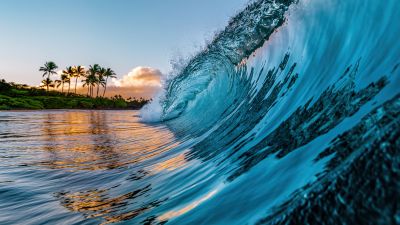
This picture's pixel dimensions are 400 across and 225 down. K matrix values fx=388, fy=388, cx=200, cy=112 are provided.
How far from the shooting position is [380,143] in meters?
0.98

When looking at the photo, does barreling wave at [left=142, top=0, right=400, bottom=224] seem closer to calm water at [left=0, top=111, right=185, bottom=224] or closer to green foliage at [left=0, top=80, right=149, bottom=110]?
calm water at [left=0, top=111, right=185, bottom=224]

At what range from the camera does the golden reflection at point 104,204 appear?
6.66ft

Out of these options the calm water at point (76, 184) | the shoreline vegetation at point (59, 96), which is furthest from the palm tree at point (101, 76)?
the calm water at point (76, 184)

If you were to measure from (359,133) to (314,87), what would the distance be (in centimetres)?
160

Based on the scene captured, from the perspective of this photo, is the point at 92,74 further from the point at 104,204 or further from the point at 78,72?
the point at 104,204

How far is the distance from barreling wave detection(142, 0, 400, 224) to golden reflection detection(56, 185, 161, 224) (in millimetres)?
484

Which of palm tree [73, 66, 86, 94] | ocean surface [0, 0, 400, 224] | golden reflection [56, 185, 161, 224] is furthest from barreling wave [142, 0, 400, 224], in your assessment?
palm tree [73, 66, 86, 94]

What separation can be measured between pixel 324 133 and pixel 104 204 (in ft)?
4.59

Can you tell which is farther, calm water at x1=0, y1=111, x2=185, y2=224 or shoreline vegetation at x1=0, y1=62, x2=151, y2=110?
shoreline vegetation at x1=0, y1=62, x2=151, y2=110

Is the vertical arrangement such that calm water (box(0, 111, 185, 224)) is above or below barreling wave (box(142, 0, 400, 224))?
below

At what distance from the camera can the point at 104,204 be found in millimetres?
2373

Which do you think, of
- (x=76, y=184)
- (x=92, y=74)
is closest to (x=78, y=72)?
(x=92, y=74)

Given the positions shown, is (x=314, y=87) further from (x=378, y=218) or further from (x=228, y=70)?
(x=228, y=70)

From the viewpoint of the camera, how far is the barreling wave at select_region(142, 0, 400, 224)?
94 cm
